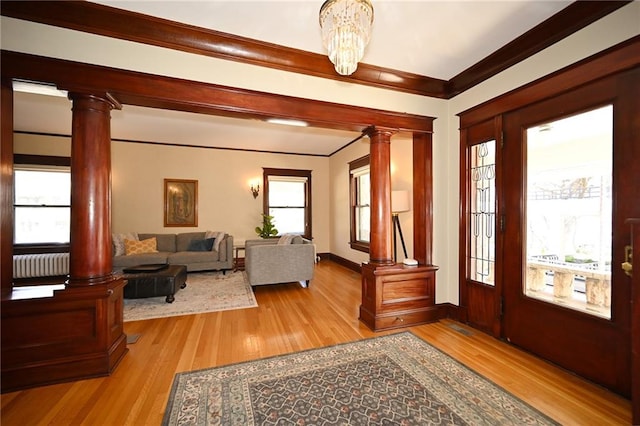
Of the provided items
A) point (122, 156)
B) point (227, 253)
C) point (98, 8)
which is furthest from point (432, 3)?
point (122, 156)

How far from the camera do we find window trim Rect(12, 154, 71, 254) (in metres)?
5.40

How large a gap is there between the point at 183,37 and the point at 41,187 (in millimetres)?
5725

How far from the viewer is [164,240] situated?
6.08 meters

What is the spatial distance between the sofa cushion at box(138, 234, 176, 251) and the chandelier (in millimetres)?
5830

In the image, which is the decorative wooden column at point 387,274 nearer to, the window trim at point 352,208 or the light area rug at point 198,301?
the light area rug at point 198,301

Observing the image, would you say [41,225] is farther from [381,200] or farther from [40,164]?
[381,200]

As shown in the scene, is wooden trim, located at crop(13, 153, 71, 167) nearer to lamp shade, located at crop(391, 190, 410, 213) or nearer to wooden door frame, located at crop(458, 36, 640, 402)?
lamp shade, located at crop(391, 190, 410, 213)

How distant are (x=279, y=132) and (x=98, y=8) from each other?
11.4ft

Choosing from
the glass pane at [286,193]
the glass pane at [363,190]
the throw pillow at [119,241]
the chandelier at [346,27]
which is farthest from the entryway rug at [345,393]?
the glass pane at [286,193]

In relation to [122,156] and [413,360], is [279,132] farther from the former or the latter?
[413,360]

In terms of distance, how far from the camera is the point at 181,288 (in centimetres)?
457

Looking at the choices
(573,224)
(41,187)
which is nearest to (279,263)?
(573,224)

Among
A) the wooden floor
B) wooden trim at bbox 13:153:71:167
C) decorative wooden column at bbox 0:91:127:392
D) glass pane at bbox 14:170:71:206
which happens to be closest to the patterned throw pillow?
glass pane at bbox 14:170:71:206

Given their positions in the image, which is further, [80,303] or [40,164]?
[40,164]
